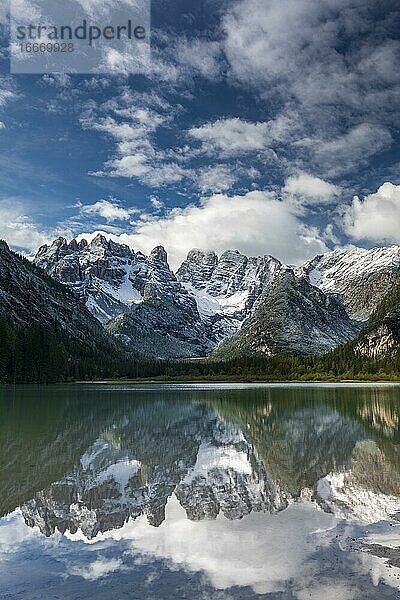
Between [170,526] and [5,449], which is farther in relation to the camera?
[5,449]

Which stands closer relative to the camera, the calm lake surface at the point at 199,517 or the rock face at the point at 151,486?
the calm lake surface at the point at 199,517

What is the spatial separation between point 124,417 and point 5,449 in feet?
72.7

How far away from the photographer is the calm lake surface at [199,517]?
1223 cm

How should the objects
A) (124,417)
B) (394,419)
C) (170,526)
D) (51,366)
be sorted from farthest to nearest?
(51,366) < (124,417) < (394,419) < (170,526)

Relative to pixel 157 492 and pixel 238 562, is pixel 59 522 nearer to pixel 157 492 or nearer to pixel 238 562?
pixel 157 492

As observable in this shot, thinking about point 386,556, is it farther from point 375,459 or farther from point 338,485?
point 375,459

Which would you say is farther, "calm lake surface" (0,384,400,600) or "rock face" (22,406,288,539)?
"rock face" (22,406,288,539)

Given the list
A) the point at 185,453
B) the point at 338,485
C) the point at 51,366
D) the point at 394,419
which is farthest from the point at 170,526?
the point at 51,366

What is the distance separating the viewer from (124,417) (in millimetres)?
51094

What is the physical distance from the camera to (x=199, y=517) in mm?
17656

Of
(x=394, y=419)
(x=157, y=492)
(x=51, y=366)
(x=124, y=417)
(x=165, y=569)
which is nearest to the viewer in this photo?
(x=165, y=569)

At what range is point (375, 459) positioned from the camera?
27.2 metres

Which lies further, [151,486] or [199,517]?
[151,486]

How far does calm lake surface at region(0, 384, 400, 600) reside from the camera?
1223 centimetres
